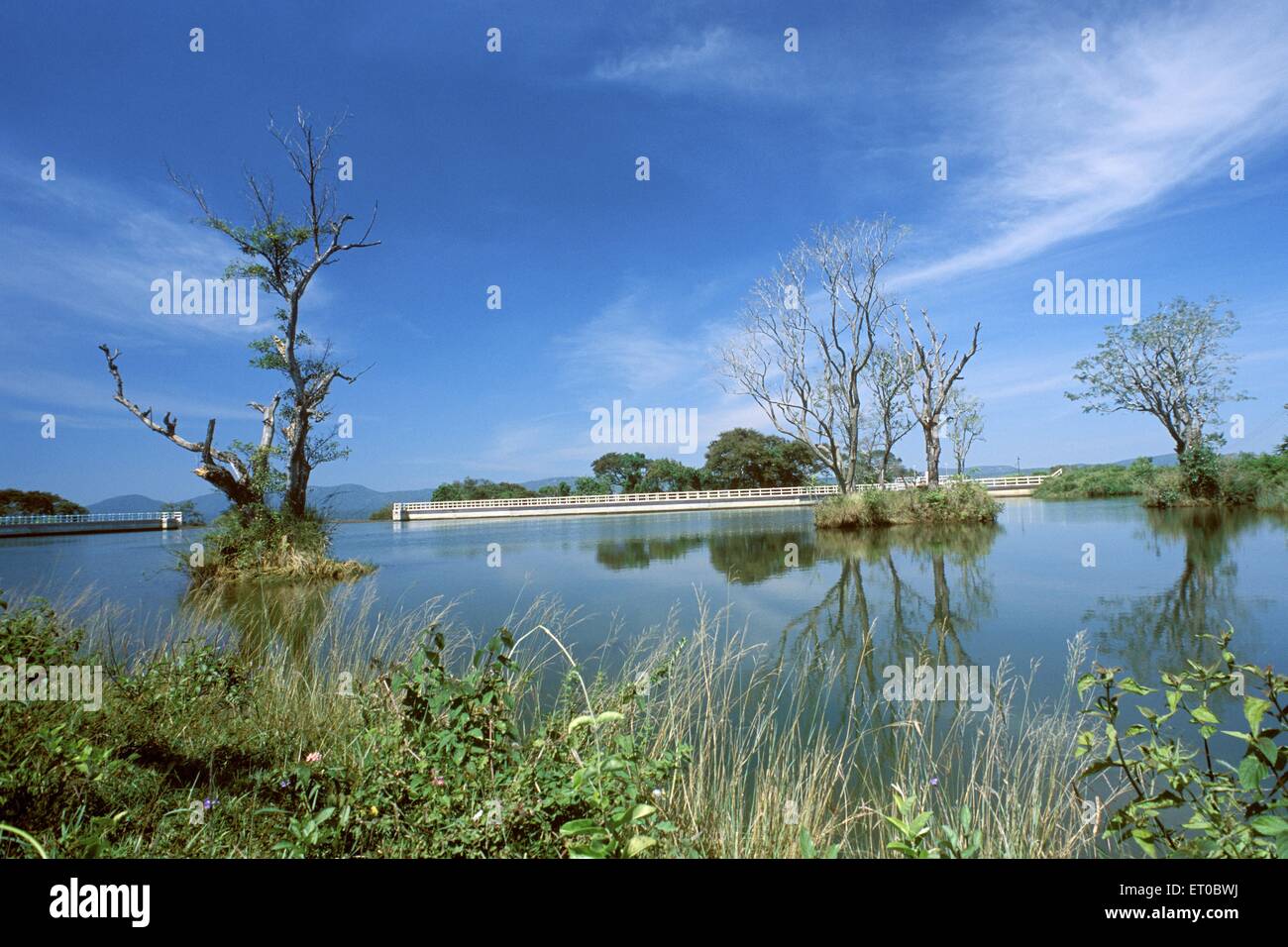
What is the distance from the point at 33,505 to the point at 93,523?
15.6 ft

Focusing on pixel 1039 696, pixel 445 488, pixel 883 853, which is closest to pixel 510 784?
pixel 883 853

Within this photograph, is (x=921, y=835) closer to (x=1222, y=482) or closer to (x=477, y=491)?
(x=1222, y=482)

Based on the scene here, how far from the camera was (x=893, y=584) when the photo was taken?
30.1 ft

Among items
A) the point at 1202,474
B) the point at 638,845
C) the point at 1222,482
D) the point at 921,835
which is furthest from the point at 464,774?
the point at 1202,474

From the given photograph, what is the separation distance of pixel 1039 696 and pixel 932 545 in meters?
10.3

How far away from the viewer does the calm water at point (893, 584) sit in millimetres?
5941

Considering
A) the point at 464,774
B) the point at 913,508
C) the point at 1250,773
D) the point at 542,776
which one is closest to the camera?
the point at 1250,773

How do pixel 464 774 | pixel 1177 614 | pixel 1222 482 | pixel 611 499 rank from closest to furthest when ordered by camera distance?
pixel 464 774 < pixel 1177 614 < pixel 1222 482 < pixel 611 499

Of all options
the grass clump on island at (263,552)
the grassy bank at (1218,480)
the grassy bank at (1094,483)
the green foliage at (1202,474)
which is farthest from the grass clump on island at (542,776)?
the grassy bank at (1094,483)

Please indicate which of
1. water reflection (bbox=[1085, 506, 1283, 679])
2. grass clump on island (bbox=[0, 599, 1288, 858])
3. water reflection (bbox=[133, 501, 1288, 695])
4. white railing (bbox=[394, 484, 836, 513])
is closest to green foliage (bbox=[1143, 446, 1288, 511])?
water reflection (bbox=[133, 501, 1288, 695])

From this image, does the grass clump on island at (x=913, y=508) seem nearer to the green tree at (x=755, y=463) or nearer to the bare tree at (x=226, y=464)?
the bare tree at (x=226, y=464)

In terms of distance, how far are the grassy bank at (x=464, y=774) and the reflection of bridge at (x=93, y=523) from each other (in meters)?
25.5

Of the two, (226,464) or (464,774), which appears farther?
(226,464)

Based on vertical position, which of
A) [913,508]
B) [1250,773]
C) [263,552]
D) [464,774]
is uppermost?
[1250,773]
